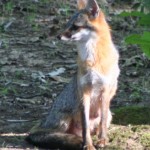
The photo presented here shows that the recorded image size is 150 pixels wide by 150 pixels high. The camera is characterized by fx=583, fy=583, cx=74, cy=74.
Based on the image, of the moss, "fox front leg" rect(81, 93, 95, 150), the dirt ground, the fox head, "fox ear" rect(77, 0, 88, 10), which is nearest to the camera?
the fox head

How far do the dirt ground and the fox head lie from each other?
962 millimetres

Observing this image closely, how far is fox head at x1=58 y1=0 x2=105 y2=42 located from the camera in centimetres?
483

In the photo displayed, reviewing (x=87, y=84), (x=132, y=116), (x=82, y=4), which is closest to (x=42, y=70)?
(x=132, y=116)

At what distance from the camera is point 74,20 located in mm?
4918

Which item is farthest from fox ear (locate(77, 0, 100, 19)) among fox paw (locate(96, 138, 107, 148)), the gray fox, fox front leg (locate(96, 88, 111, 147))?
fox paw (locate(96, 138, 107, 148))

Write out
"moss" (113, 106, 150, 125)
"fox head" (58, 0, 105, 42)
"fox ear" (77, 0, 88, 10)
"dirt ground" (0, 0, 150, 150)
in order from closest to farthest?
"fox head" (58, 0, 105, 42)
"fox ear" (77, 0, 88, 10)
"dirt ground" (0, 0, 150, 150)
"moss" (113, 106, 150, 125)

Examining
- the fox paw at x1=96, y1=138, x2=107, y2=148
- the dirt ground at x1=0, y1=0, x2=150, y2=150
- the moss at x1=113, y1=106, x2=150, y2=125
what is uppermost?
the dirt ground at x1=0, y1=0, x2=150, y2=150

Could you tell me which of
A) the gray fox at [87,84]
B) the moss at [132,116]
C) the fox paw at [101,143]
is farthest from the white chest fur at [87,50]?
the moss at [132,116]

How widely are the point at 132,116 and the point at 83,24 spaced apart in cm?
133

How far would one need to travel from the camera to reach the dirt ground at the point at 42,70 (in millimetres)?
5410

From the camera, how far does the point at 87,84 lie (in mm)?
4977

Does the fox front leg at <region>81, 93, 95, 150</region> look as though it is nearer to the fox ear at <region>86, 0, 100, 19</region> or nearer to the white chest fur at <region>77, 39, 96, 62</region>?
the white chest fur at <region>77, 39, 96, 62</region>

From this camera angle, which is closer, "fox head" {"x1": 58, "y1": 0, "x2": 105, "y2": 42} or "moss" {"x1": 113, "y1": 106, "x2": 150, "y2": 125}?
"fox head" {"x1": 58, "y1": 0, "x2": 105, "y2": 42}

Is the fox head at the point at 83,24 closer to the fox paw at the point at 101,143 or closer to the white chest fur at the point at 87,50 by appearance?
the white chest fur at the point at 87,50
